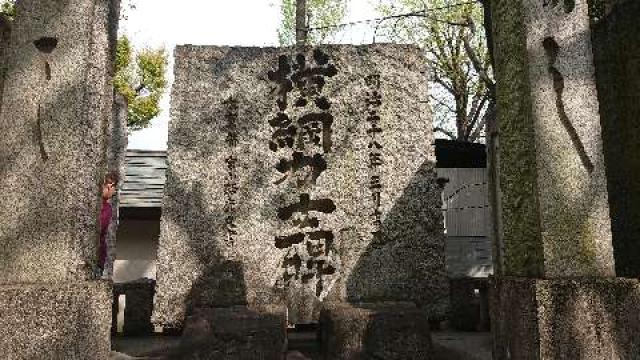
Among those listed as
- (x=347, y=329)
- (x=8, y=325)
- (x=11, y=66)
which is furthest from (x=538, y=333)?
(x=11, y=66)

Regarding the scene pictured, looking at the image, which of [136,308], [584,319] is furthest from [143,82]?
[584,319]

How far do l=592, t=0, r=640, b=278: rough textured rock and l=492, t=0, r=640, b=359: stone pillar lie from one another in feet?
4.72

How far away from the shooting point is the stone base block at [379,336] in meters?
3.51

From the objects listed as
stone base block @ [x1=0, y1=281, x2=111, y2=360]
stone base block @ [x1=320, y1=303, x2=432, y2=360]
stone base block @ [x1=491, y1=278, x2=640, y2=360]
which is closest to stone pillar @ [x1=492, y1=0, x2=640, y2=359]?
stone base block @ [x1=491, y1=278, x2=640, y2=360]

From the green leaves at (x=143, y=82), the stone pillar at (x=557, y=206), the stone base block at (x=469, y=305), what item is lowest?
the stone base block at (x=469, y=305)

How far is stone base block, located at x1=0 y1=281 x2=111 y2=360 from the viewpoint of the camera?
2.67m

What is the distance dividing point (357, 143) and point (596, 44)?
237 centimetres

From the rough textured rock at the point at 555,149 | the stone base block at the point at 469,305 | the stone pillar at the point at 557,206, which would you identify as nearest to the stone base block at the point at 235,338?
the stone pillar at the point at 557,206

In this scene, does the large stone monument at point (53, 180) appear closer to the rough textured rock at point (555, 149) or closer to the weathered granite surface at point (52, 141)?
the weathered granite surface at point (52, 141)

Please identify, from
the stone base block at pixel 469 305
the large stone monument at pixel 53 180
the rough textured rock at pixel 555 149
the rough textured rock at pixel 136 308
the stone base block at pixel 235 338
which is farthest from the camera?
the stone base block at pixel 469 305

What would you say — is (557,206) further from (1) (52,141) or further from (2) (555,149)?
(1) (52,141)

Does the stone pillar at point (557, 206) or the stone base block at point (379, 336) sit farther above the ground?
the stone pillar at point (557, 206)

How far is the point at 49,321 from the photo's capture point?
8.99 feet

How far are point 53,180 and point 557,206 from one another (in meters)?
3.03
